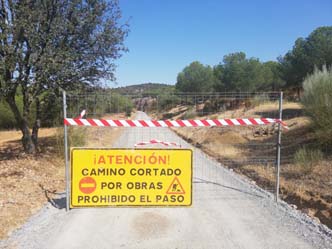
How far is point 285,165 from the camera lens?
9.58 meters

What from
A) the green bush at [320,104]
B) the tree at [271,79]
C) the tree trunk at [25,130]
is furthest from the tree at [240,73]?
the tree trunk at [25,130]

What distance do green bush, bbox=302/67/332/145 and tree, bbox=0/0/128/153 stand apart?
7.90 metres

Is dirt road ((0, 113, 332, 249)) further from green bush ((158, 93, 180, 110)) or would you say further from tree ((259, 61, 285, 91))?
tree ((259, 61, 285, 91))

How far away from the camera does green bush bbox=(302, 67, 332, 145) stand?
33.5 feet

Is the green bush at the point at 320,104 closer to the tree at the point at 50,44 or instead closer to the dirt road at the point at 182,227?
the dirt road at the point at 182,227

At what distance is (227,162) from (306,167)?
3227 mm

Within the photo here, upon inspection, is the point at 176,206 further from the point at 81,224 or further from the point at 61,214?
the point at 61,214

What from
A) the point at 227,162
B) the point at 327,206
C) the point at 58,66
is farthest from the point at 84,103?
the point at 327,206

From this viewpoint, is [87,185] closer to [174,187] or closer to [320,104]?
[174,187]

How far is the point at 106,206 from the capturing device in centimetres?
575

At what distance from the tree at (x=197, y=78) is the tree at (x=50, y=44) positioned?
3915 cm

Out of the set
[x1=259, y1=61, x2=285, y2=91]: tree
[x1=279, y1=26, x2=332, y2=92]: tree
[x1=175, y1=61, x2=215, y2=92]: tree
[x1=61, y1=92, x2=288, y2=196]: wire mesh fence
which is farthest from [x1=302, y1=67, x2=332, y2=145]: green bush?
[x1=175, y1=61, x2=215, y2=92]: tree

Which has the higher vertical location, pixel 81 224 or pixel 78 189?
pixel 78 189

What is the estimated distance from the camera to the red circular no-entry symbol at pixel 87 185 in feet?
18.8
